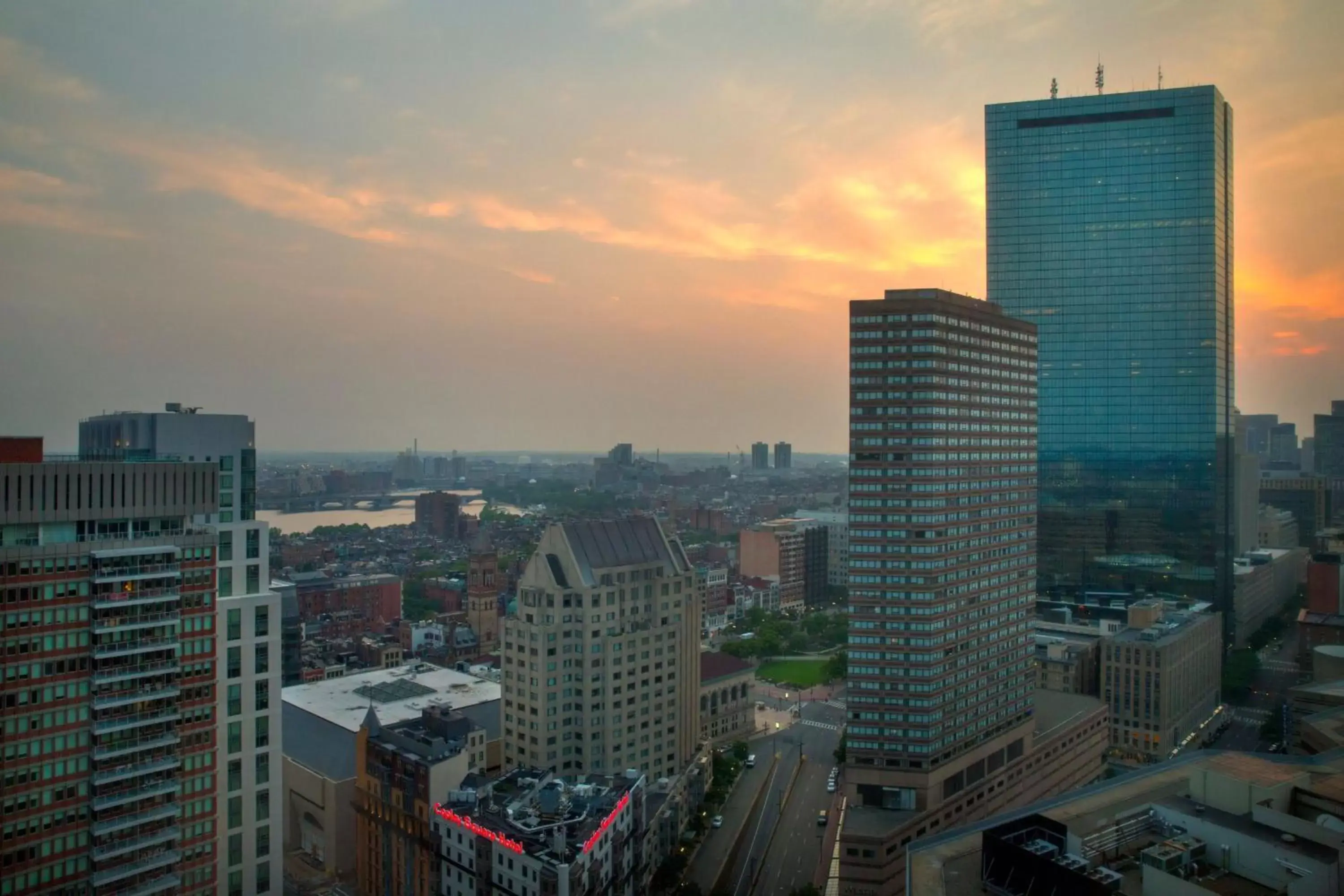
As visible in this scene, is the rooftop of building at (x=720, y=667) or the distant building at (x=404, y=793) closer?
the distant building at (x=404, y=793)

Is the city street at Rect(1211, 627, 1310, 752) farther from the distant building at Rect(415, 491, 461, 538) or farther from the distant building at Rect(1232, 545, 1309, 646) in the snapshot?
the distant building at Rect(415, 491, 461, 538)

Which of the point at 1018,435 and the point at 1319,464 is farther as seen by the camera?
the point at 1319,464

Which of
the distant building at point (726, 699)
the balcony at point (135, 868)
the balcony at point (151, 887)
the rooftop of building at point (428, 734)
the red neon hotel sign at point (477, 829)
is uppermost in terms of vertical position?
the rooftop of building at point (428, 734)

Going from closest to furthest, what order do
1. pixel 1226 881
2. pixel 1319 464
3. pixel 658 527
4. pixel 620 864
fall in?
pixel 1226 881, pixel 620 864, pixel 658 527, pixel 1319 464

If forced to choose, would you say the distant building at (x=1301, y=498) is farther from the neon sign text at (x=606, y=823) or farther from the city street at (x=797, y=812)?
the neon sign text at (x=606, y=823)

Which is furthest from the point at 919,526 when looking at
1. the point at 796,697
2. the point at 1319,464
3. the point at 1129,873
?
the point at 1319,464

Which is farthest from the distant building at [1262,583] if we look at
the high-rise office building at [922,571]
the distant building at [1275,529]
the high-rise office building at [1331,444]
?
the high-rise office building at [922,571]

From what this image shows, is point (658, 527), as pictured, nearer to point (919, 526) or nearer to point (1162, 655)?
point (919, 526)
